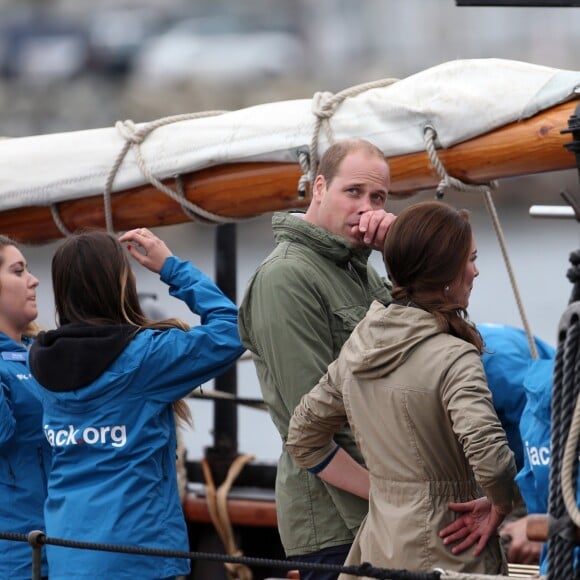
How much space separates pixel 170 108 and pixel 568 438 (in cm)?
1877

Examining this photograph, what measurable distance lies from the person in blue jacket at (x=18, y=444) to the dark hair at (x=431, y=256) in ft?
3.55

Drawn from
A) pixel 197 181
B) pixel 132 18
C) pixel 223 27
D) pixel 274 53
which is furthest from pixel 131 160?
pixel 132 18

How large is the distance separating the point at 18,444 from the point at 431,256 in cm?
123

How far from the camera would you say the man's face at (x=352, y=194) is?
9.03 ft

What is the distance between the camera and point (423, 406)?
232 centimetres

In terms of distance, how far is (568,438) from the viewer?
1914 mm

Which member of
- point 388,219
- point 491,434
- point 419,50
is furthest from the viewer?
point 419,50

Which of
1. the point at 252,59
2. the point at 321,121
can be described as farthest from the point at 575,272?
the point at 252,59

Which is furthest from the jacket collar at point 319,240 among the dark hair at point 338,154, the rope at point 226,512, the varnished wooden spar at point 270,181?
the rope at point 226,512

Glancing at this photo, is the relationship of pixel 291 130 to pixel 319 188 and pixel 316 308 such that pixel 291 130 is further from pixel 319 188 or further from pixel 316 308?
pixel 316 308

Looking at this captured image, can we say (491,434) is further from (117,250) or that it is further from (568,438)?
(117,250)

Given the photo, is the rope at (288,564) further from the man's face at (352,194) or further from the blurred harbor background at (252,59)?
the blurred harbor background at (252,59)

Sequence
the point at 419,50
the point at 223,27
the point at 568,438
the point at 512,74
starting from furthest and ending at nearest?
the point at 223,27
the point at 419,50
the point at 512,74
the point at 568,438

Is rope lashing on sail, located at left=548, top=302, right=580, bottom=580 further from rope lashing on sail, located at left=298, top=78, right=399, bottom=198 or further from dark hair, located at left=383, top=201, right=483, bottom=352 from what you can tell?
rope lashing on sail, located at left=298, top=78, right=399, bottom=198
